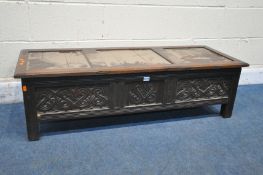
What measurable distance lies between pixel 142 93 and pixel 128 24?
2.71ft

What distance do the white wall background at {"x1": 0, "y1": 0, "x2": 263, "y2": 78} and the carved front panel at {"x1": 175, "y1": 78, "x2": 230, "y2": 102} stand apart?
74 centimetres

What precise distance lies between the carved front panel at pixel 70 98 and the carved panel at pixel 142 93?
0.63 ft

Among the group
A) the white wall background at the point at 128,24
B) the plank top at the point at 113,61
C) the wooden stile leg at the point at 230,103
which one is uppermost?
the white wall background at the point at 128,24

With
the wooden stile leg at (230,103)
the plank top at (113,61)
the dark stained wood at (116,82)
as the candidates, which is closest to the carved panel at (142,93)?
the dark stained wood at (116,82)

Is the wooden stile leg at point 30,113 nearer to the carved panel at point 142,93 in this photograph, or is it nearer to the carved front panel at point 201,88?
the carved panel at point 142,93

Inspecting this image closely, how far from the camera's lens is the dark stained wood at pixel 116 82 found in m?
1.95

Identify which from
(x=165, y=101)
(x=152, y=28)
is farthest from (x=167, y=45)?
(x=165, y=101)

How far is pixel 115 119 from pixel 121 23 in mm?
913

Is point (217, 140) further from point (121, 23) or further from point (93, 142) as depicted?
point (121, 23)

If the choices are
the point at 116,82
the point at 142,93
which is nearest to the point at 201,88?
the point at 142,93

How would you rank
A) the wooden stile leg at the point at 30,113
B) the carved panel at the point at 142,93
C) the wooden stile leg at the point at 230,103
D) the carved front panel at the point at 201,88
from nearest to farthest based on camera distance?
the wooden stile leg at the point at 30,113 → the carved panel at the point at 142,93 → the carved front panel at the point at 201,88 → the wooden stile leg at the point at 230,103

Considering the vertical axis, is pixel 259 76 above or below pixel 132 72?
below

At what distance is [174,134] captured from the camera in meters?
2.24

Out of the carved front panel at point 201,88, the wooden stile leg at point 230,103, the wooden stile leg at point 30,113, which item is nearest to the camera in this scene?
the wooden stile leg at point 30,113
